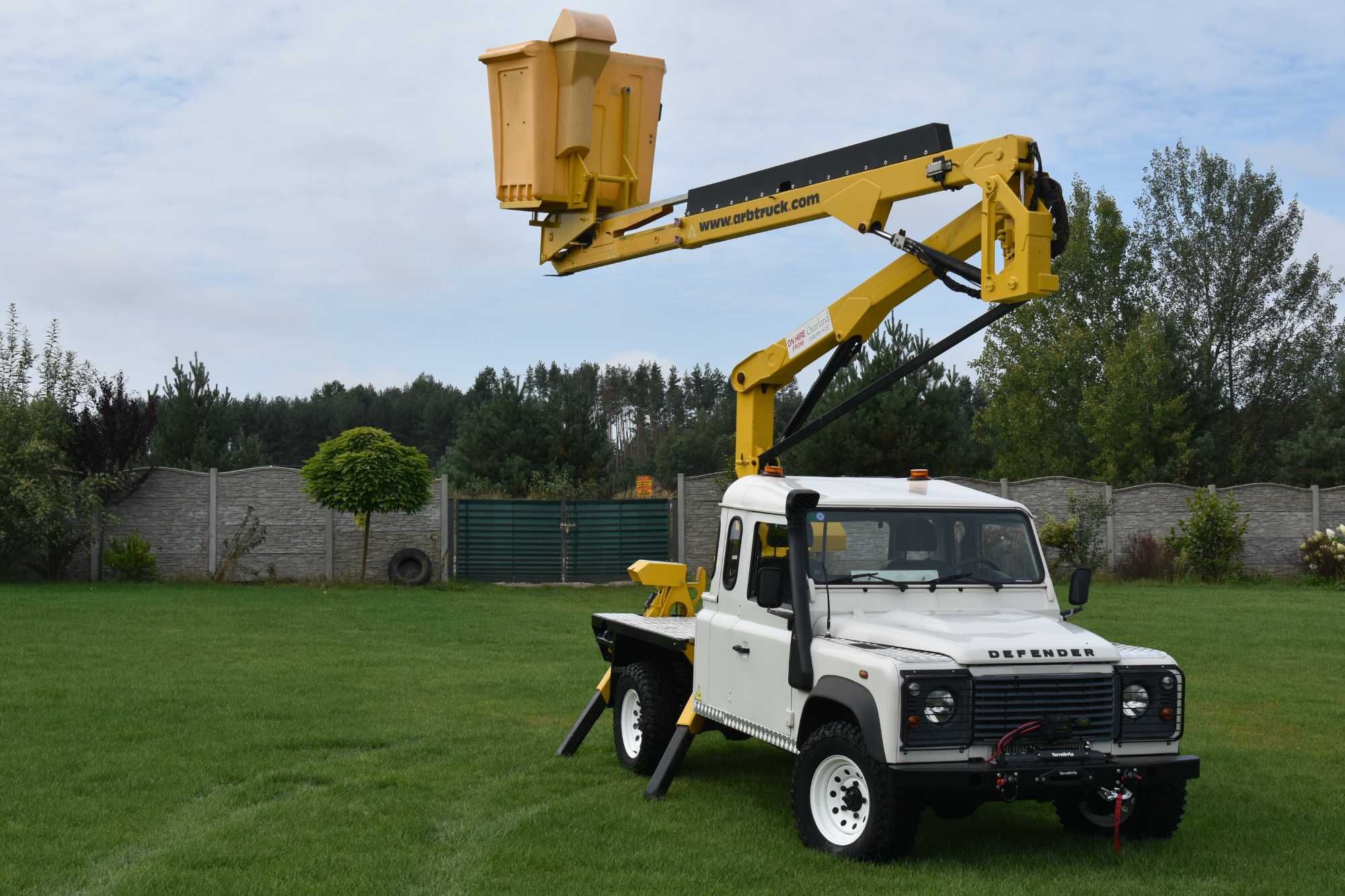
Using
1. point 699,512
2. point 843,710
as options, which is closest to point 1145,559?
point 699,512

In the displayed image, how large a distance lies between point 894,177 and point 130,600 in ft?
54.4

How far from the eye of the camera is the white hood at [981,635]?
282 inches

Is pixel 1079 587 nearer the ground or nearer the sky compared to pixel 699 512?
nearer the ground

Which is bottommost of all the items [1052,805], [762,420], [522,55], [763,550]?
[1052,805]

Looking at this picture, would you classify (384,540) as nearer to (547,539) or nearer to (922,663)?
(547,539)

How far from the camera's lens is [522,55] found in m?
10.1

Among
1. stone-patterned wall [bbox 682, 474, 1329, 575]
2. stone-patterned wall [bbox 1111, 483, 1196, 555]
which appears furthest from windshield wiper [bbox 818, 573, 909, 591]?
stone-patterned wall [bbox 1111, 483, 1196, 555]

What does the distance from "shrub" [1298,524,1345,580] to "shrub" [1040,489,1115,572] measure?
14.0ft

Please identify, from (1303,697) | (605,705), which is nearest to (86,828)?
(605,705)

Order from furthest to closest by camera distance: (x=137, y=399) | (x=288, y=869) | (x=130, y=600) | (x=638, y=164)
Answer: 1. (x=137, y=399)
2. (x=130, y=600)
3. (x=638, y=164)
4. (x=288, y=869)

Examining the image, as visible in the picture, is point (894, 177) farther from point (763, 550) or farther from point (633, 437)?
point (633, 437)

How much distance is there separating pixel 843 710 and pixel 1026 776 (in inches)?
40.8

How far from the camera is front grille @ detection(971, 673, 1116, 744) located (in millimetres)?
7066

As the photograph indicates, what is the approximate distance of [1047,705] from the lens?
7188 millimetres
